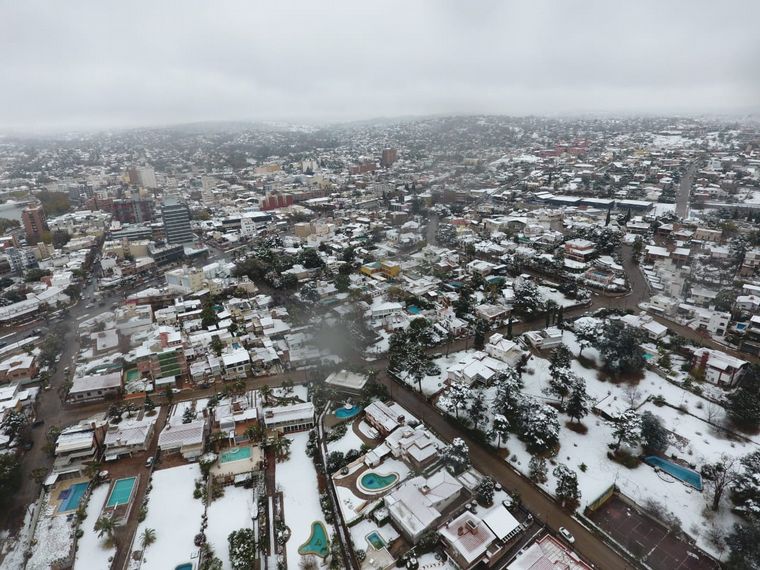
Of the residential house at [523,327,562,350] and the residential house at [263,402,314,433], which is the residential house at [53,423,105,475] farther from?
the residential house at [523,327,562,350]

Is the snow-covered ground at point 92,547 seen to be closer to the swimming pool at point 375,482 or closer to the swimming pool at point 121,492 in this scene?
the swimming pool at point 121,492

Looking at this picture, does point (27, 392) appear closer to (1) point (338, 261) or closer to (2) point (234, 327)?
(2) point (234, 327)

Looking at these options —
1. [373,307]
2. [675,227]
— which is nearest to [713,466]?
[373,307]

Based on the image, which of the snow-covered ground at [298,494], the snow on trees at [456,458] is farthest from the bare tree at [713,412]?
the snow-covered ground at [298,494]

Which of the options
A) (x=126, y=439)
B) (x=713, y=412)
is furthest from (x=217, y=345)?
(x=713, y=412)

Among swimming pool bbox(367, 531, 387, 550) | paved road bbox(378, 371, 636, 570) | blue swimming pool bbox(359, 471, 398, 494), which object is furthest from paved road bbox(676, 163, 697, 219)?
swimming pool bbox(367, 531, 387, 550)

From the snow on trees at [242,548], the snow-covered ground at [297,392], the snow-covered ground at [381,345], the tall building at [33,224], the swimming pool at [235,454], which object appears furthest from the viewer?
the tall building at [33,224]
